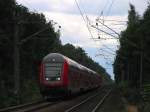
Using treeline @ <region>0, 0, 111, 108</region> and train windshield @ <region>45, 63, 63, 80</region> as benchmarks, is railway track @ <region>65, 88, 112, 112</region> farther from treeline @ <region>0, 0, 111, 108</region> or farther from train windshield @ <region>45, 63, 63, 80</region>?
treeline @ <region>0, 0, 111, 108</region>

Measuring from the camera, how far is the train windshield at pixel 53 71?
45.6 meters

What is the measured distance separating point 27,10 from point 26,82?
17.3 m

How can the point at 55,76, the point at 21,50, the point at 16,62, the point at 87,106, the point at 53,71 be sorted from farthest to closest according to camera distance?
the point at 21,50, the point at 53,71, the point at 55,76, the point at 16,62, the point at 87,106

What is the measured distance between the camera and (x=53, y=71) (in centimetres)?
4581

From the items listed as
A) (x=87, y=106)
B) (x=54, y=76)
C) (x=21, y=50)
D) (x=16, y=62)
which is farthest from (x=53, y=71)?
(x=21, y=50)

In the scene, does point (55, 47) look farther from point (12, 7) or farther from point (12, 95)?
point (12, 95)

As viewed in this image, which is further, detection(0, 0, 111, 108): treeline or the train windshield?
the train windshield

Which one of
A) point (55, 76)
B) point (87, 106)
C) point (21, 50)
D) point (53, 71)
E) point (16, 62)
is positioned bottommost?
point (87, 106)

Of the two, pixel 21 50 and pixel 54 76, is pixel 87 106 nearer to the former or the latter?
pixel 54 76

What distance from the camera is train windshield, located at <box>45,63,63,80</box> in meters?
45.6

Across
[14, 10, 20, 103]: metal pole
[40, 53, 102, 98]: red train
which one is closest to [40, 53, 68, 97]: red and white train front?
[40, 53, 102, 98]: red train

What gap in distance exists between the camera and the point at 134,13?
79.6 m

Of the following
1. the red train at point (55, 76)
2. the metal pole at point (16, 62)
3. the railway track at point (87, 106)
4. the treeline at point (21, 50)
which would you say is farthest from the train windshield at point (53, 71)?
the metal pole at point (16, 62)

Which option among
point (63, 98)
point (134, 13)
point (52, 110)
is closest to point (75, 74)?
point (63, 98)
